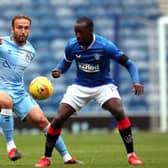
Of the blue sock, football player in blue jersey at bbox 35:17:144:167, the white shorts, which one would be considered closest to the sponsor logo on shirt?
football player in blue jersey at bbox 35:17:144:167

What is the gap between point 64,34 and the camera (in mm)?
25219

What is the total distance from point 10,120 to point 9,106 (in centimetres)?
19

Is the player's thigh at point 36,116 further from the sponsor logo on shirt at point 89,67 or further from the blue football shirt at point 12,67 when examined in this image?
the sponsor logo on shirt at point 89,67

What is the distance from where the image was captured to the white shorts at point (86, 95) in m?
8.95

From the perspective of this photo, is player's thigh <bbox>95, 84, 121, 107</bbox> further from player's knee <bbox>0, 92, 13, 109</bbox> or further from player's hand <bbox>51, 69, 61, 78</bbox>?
player's knee <bbox>0, 92, 13, 109</bbox>

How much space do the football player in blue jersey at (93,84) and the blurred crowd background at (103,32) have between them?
45.5 ft

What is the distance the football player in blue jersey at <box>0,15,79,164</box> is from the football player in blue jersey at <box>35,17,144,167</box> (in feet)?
0.85

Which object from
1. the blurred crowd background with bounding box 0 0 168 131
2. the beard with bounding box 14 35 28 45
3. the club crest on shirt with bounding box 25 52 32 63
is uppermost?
the beard with bounding box 14 35 28 45

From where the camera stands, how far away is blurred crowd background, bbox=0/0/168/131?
23594 millimetres

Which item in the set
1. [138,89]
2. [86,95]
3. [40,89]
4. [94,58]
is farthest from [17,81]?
[138,89]

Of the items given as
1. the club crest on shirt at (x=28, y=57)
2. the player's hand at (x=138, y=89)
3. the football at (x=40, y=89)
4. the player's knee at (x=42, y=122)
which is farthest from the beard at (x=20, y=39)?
the player's hand at (x=138, y=89)

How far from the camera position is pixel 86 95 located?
9008 millimetres

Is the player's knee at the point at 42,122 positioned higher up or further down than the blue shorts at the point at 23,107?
further down

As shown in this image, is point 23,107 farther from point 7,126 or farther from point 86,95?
point 86,95
